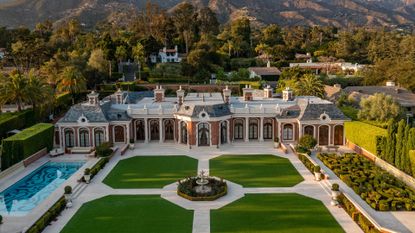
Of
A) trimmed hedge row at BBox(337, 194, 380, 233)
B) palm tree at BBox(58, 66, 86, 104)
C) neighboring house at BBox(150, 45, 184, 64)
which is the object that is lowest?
trimmed hedge row at BBox(337, 194, 380, 233)

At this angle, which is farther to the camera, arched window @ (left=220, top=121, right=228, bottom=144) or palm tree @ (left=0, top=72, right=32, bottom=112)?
palm tree @ (left=0, top=72, right=32, bottom=112)

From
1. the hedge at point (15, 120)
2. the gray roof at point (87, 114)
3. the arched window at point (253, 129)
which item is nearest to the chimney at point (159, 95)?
the gray roof at point (87, 114)

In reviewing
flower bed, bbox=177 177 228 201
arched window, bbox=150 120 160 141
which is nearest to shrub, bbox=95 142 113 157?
arched window, bbox=150 120 160 141

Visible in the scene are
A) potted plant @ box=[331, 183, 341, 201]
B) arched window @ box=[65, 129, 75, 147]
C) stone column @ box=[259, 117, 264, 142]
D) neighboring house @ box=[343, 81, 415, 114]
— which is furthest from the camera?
neighboring house @ box=[343, 81, 415, 114]

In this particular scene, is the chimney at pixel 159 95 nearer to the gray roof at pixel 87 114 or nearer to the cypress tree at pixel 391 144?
the gray roof at pixel 87 114

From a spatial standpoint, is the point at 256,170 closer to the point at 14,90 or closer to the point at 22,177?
the point at 22,177

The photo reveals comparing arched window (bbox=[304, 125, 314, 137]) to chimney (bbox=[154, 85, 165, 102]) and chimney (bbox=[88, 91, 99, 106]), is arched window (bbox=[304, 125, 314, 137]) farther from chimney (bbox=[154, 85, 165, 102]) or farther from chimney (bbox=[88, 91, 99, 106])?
chimney (bbox=[88, 91, 99, 106])

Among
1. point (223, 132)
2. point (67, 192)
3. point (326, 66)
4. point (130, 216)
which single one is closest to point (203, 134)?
point (223, 132)
